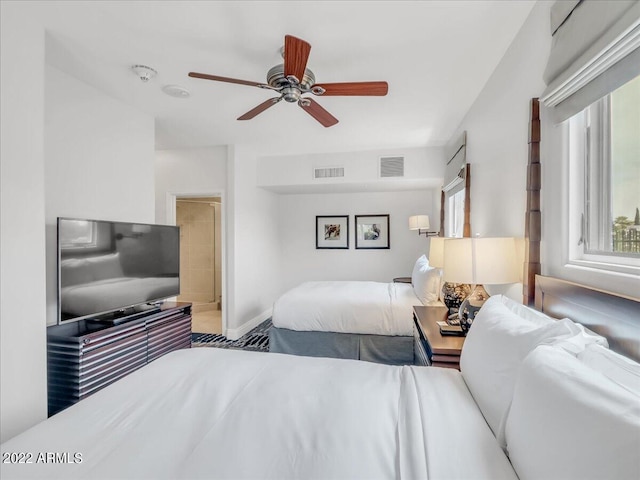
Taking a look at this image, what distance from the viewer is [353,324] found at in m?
3.00

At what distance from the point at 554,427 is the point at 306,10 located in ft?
6.78

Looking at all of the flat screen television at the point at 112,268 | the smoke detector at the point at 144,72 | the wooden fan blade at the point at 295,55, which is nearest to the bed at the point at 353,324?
the flat screen television at the point at 112,268

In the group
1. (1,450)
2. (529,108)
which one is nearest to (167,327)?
(1,450)

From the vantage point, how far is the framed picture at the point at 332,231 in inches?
210

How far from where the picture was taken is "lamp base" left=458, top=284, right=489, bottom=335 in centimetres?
179

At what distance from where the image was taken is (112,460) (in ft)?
2.70

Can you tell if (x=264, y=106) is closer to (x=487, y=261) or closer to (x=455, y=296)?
(x=487, y=261)

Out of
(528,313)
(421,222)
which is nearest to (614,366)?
(528,313)

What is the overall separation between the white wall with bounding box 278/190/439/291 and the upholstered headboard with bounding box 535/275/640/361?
3713 millimetres

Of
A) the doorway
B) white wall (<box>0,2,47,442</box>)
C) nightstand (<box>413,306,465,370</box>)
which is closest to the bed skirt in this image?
nightstand (<box>413,306,465,370</box>)

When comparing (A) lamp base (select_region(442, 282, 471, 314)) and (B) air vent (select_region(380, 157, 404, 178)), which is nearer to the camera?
(A) lamp base (select_region(442, 282, 471, 314))

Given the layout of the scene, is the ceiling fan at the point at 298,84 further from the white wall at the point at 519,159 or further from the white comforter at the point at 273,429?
the white comforter at the point at 273,429

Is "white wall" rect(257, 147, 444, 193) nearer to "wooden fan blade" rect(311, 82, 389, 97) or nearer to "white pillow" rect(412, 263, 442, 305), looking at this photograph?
"white pillow" rect(412, 263, 442, 305)

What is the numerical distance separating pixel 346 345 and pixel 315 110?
7.30ft
